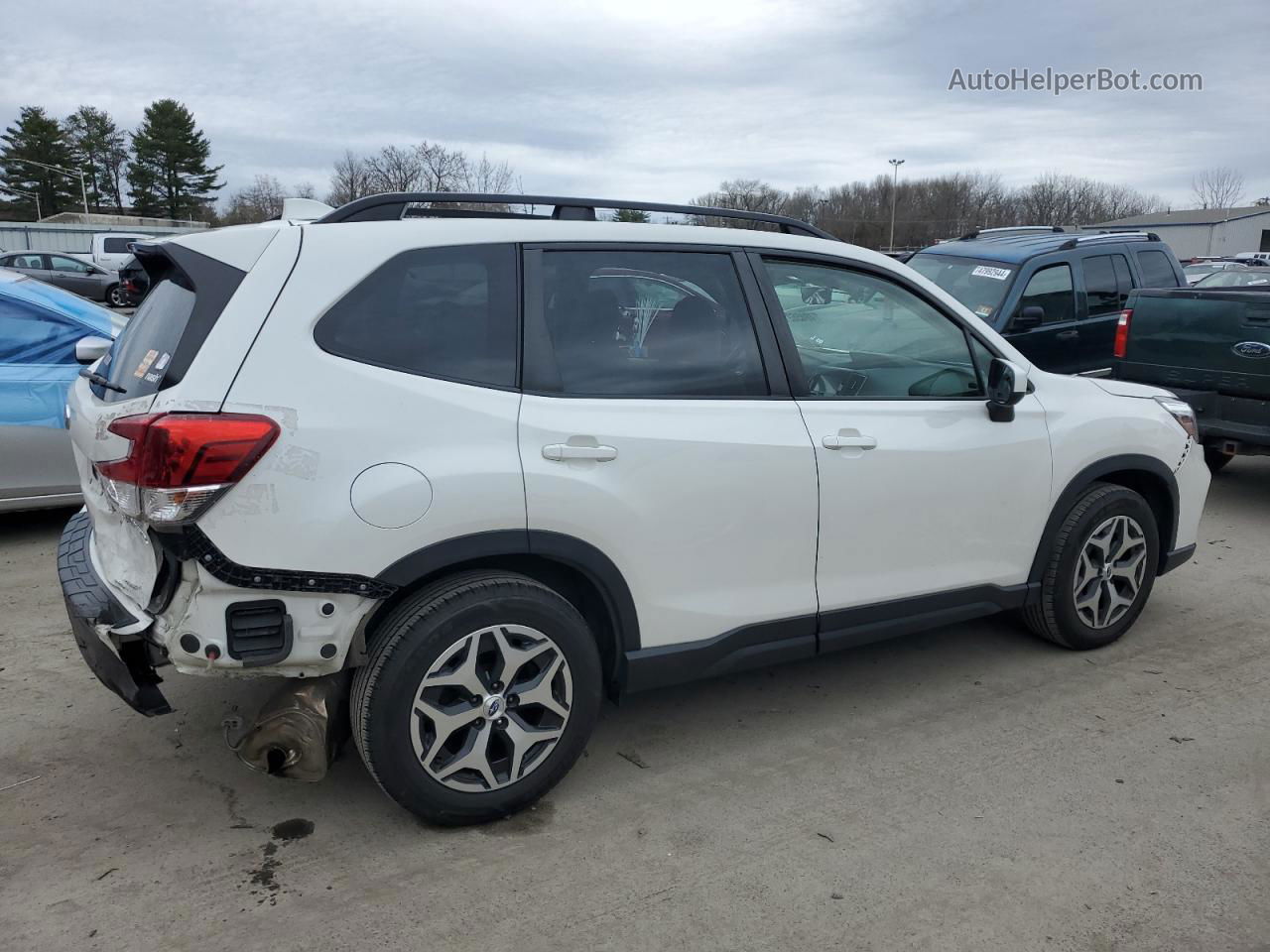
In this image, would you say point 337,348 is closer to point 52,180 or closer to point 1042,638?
point 1042,638

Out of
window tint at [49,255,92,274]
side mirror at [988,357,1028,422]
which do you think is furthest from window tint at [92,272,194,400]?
window tint at [49,255,92,274]

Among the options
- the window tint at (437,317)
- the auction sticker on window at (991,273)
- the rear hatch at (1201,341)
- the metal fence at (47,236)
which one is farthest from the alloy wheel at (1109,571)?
the metal fence at (47,236)

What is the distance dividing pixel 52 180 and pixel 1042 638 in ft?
299

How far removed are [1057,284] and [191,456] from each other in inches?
327

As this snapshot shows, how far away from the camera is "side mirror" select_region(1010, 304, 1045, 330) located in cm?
834

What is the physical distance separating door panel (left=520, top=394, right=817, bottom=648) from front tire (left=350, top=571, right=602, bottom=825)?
26 centimetres

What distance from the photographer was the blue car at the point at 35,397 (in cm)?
539

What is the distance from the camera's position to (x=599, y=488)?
2875 mm

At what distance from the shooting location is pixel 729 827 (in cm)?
296

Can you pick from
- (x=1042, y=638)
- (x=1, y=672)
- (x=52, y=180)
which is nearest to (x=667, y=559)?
(x=1042, y=638)

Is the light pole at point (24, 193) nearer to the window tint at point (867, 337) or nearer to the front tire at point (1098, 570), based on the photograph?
the window tint at point (867, 337)

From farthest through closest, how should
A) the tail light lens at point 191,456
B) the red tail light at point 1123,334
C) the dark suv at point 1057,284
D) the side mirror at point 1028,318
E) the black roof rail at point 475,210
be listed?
the dark suv at point 1057,284
the side mirror at point 1028,318
the red tail light at point 1123,334
the black roof rail at point 475,210
the tail light lens at point 191,456

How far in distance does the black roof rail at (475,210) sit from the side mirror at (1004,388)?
3.22 ft

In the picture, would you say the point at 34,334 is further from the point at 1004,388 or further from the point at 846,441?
the point at 1004,388
